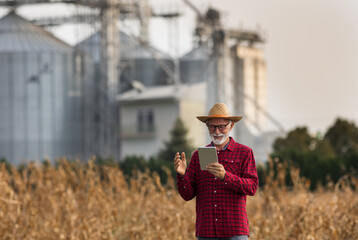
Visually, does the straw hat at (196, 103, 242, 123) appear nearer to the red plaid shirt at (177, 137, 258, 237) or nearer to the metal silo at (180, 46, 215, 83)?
the red plaid shirt at (177, 137, 258, 237)

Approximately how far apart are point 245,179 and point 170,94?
131ft

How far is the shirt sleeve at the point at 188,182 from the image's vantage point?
5.32m

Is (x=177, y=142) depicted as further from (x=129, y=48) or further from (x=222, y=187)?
(x=222, y=187)

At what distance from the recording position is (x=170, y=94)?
45.2 m

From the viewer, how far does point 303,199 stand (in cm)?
948

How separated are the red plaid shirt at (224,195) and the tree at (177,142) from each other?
36754mm

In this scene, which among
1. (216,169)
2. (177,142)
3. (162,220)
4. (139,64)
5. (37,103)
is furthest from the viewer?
(139,64)

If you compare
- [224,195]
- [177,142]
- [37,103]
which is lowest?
[177,142]

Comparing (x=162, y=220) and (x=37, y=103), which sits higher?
(x=37, y=103)

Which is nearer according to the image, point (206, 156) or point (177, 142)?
point (206, 156)

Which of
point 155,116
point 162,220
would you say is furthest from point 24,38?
point 162,220

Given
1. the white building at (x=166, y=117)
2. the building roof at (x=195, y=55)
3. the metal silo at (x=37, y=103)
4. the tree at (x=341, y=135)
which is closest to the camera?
the tree at (x=341, y=135)

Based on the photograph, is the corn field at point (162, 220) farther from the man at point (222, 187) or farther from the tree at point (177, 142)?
the tree at point (177, 142)

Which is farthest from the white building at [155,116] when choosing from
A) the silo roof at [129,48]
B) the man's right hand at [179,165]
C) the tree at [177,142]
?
the man's right hand at [179,165]
